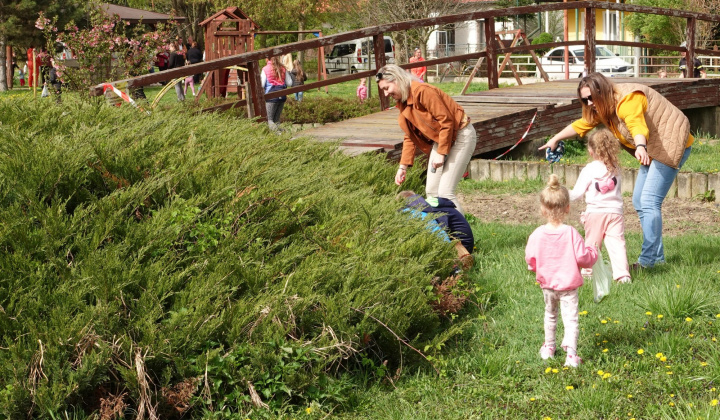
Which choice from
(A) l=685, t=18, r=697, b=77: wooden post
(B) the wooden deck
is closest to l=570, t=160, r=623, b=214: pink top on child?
(B) the wooden deck

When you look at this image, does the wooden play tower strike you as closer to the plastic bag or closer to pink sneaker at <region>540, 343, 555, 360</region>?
the plastic bag

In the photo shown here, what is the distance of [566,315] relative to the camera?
15.4ft

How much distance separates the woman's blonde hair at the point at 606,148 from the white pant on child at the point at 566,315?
1.67 meters

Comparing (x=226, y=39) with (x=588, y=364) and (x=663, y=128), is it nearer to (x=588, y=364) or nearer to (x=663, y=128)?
(x=663, y=128)

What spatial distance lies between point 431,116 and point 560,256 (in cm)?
254

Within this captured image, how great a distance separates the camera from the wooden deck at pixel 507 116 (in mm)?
9642

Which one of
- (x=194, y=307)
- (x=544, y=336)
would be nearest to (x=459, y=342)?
(x=544, y=336)

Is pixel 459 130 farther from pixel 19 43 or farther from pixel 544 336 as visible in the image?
pixel 19 43

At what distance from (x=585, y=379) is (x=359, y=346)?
1204 millimetres

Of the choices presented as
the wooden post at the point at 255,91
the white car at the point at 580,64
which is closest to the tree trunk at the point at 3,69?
the white car at the point at 580,64

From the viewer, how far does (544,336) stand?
16.6ft

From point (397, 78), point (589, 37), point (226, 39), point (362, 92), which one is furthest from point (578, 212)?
point (226, 39)

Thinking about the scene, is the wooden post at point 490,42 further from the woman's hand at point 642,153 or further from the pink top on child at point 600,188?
the woman's hand at point 642,153

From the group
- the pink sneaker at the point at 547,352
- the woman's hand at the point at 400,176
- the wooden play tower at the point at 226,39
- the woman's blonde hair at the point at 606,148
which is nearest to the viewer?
the pink sneaker at the point at 547,352
